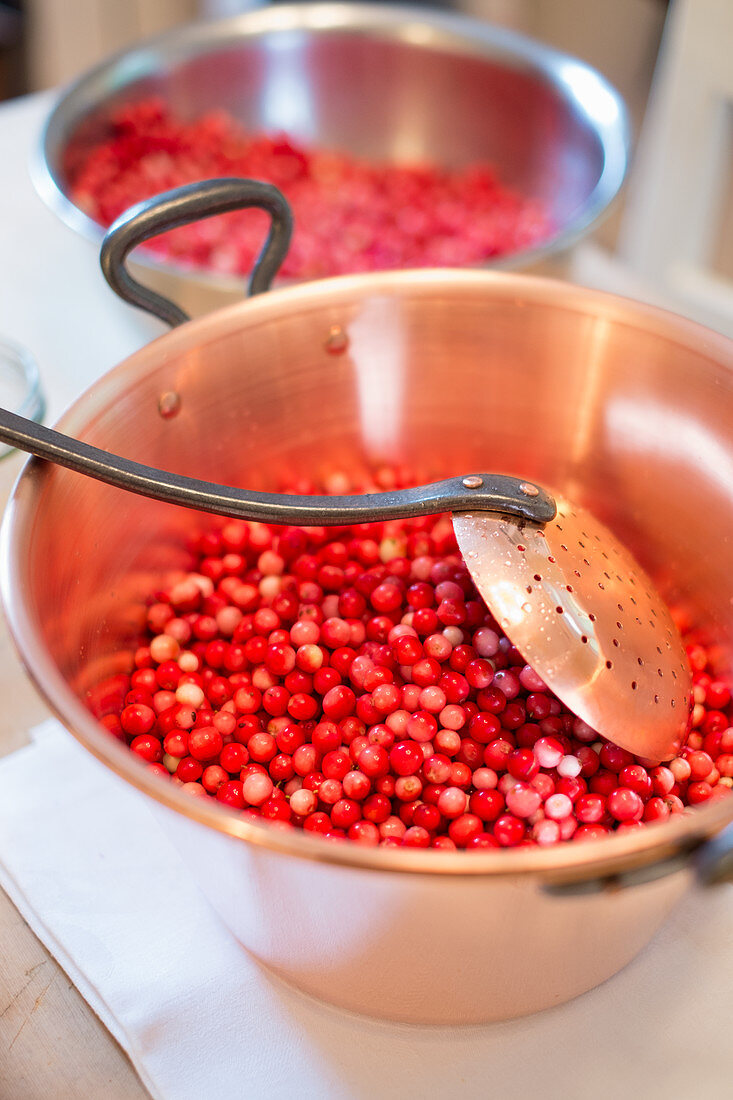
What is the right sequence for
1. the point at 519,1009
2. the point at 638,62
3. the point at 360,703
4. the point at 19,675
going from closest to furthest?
the point at 519,1009 < the point at 360,703 < the point at 19,675 < the point at 638,62

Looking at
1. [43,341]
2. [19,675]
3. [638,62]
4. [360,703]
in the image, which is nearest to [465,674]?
[360,703]

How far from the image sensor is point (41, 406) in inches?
34.5

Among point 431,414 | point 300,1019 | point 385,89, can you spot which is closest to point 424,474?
point 431,414

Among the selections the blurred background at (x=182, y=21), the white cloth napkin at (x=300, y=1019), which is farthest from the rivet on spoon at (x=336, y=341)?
the blurred background at (x=182, y=21)

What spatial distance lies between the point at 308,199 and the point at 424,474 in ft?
1.87

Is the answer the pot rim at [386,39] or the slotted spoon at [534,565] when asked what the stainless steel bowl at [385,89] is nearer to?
the pot rim at [386,39]

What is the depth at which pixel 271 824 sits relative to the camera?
1.47 ft

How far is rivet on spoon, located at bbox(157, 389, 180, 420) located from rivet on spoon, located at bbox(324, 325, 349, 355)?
135mm

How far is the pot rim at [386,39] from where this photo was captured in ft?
3.50

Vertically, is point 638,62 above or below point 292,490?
above

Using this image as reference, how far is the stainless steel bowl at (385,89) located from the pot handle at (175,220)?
59cm

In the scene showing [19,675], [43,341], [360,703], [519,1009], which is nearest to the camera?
[519,1009]

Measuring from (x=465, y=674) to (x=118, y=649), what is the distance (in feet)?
0.87

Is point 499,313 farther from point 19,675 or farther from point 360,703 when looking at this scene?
point 19,675
